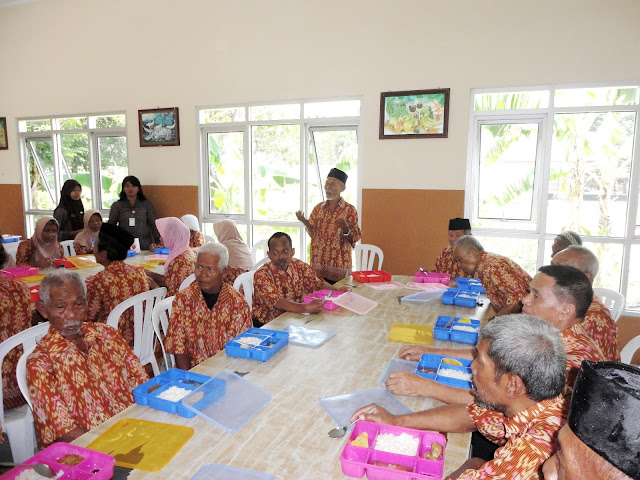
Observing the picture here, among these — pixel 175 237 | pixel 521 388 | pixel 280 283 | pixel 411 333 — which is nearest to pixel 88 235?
pixel 175 237

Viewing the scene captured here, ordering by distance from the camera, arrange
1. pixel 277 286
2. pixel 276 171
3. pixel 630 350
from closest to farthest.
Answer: pixel 630 350
pixel 277 286
pixel 276 171

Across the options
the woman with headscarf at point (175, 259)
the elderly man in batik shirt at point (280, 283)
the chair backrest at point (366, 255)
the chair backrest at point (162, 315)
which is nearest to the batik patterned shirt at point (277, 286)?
the elderly man in batik shirt at point (280, 283)

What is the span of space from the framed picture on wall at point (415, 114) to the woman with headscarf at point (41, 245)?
11.4ft

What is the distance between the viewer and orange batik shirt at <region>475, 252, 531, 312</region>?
9.29ft

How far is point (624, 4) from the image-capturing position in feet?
12.8

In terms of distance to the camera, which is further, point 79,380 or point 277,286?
point 277,286

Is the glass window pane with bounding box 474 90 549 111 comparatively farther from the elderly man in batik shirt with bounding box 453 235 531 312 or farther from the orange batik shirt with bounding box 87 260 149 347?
the orange batik shirt with bounding box 87 260 149 347

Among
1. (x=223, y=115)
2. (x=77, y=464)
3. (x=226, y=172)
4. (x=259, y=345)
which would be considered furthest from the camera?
(x=226, y=172)

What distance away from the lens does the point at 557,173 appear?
4379mm

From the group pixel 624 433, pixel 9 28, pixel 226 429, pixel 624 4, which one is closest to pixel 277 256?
pixel 226 429

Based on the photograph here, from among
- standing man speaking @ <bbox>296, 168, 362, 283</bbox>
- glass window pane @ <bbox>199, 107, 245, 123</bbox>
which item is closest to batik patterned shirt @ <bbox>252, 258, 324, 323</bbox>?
standing man speaking @ <bbox>296, 168, 362, 283</bbox>

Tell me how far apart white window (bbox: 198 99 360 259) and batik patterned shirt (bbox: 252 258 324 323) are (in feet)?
6.42

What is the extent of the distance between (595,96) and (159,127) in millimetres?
5102

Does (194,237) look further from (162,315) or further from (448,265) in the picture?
(448,265)
